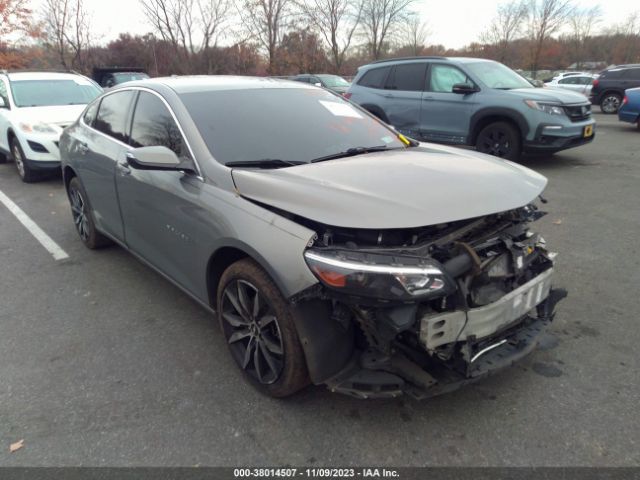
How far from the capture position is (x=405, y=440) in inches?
89.0

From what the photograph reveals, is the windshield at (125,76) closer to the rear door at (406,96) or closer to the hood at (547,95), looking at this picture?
the rear door at (406,96)

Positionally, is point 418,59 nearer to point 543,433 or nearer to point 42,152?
point 42,152

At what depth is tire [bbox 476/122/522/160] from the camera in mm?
7828

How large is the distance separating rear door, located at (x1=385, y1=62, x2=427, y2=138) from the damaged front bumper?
707cm

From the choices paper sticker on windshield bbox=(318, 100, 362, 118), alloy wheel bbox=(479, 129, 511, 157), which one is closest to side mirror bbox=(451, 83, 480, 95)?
alloy wheel bbox=(479, 129, 511, 157)

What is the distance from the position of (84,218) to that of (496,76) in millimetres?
7291

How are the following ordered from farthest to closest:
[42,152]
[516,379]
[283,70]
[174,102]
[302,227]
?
1. [283,70]
2. [42,152]
3. [174,102]
4. [516,379]
5. [302,227]

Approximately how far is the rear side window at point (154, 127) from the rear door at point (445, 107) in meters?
6.18

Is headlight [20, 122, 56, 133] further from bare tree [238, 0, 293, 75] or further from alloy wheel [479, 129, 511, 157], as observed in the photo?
bare tree [238, 0, 293, 75]

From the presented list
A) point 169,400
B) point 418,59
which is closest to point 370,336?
point 169,400

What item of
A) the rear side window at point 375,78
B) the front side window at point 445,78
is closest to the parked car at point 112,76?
the rear side window at point 375,78

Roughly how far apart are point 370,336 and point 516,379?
1.06 m

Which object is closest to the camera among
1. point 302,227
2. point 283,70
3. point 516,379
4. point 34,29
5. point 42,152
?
point 302,227

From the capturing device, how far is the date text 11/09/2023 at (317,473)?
2088mm
